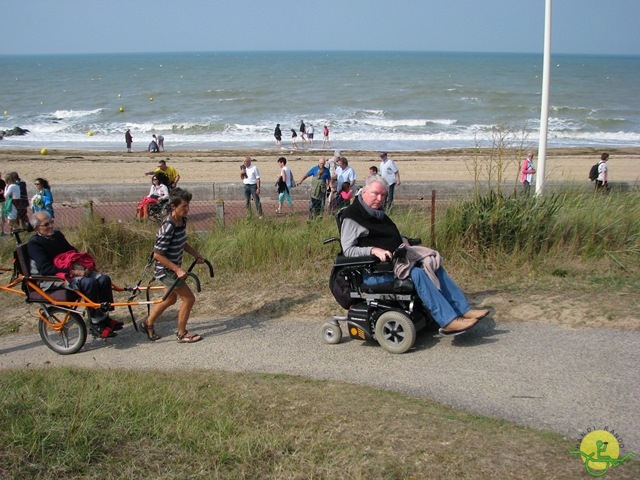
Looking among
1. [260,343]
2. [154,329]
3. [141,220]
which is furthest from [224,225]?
[260,343]

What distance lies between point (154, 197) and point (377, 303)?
29.1 feet

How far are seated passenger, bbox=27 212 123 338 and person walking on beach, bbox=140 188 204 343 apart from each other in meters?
0.52

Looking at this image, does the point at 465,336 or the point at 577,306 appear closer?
the point at 465,336

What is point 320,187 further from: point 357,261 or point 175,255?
point 357,261

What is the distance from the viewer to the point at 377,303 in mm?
6488

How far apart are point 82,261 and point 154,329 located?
1.16 meters

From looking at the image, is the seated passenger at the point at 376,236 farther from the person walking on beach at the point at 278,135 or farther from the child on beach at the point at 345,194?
the person walking on beach at the point at 278,135

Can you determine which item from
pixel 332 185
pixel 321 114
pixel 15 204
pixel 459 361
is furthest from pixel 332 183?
pixel 321 114

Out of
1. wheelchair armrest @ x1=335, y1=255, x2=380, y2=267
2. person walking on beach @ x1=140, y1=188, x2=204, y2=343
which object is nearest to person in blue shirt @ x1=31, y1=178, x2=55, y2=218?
person walking on beach @ x1=140, y1=188, x2=204, y2=343

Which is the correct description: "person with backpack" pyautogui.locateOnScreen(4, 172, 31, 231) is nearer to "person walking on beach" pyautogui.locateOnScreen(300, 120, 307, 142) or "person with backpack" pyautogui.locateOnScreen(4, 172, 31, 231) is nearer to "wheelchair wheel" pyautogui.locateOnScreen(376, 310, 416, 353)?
"wheelchair wheel" pyautogui.locateOnScreen(376, 310, 416, 353)

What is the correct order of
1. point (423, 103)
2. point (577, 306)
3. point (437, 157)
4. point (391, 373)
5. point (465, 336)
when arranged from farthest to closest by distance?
point (423, 103) < point (437, 157) < point (577, 306) < point (465, 336) < point (391, 373)

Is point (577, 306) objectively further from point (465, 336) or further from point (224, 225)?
point (224, 225)

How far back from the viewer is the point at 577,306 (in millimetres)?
7152

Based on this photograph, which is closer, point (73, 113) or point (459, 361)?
point (459, 361)
